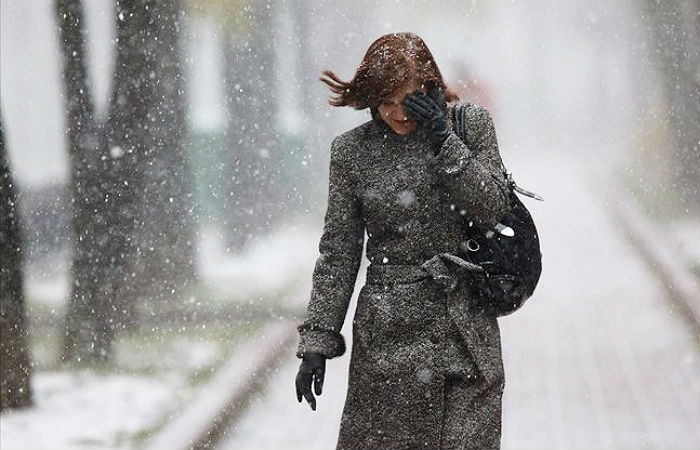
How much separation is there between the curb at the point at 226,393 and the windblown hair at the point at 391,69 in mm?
3874

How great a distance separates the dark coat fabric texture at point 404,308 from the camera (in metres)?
4.23

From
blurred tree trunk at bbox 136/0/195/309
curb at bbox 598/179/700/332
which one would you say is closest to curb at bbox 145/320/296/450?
blurred tree trunk at bbox 136/0/195/309

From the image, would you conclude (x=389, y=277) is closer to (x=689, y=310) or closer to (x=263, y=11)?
(x=689, y=310)

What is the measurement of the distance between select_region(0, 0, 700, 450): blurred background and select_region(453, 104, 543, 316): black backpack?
3730 mm

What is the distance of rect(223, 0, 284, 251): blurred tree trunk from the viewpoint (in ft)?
62.0

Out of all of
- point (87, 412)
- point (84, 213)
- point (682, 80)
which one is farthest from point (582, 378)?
point (682, 80)

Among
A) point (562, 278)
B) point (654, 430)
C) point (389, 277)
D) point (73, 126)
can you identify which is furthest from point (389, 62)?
point (562, 278)

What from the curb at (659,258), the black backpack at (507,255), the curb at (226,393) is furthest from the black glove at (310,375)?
the curb at (659,258)

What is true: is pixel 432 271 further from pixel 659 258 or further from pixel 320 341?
pixel 659 258

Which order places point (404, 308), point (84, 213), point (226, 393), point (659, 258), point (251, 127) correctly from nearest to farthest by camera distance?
point (404, 308) → point (226, 393) → point (84, 213) → point (659, 258) → point (251, 127)

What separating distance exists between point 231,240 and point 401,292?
1457 centimetres

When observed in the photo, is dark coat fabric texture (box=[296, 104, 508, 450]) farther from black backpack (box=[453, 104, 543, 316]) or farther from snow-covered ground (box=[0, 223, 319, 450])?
snow-covered ground (box=[0, 223, 319, 450])

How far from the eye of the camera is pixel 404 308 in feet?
14.0

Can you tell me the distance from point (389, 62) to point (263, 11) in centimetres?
1682
